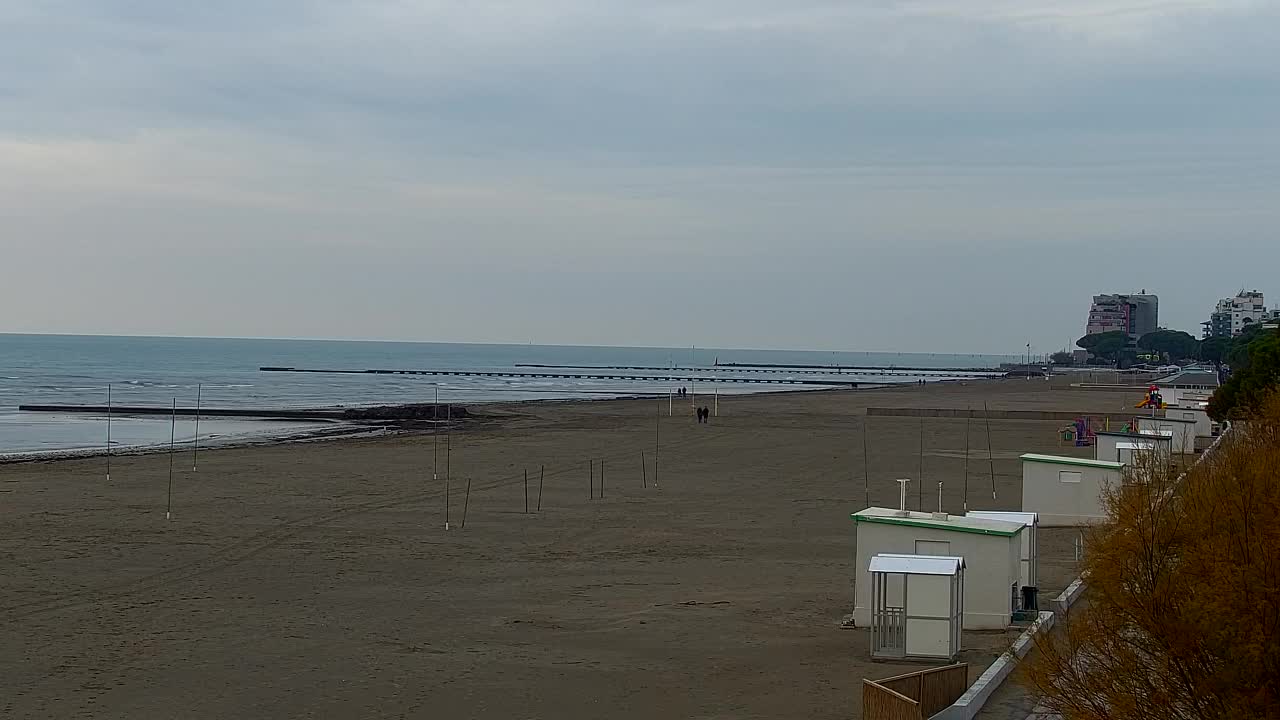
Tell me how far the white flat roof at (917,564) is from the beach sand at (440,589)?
42.7 inches

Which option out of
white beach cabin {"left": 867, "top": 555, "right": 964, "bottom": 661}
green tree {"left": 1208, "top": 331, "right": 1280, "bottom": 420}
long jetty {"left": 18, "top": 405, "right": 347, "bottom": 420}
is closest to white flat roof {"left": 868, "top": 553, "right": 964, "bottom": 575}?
white beach cabin {"left": 867, "top": 555, "right": 964, "bottom": 661}

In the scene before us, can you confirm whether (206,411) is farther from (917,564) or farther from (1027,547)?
(917,564)

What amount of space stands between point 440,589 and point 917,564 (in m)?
7.86

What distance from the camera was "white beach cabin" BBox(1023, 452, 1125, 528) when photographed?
2705cm

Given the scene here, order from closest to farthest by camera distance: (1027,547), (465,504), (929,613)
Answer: (929,613) → (1027,547) → (465,504)

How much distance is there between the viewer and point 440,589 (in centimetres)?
2069

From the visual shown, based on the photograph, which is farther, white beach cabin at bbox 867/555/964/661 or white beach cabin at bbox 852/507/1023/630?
→ white beach cabin at bbox 852/507/1023/630

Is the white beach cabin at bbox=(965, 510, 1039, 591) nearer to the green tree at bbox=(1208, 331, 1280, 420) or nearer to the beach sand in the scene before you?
the beach sand

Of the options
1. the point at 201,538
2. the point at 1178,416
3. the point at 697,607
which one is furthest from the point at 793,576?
the point at 1178,416

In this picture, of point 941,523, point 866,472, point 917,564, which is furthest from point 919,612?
point 866,472

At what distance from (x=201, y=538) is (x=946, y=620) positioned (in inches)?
604

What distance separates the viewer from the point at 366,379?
143 meters

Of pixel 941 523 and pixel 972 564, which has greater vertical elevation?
pixel 941 523

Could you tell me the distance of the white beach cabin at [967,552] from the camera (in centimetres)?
1730
